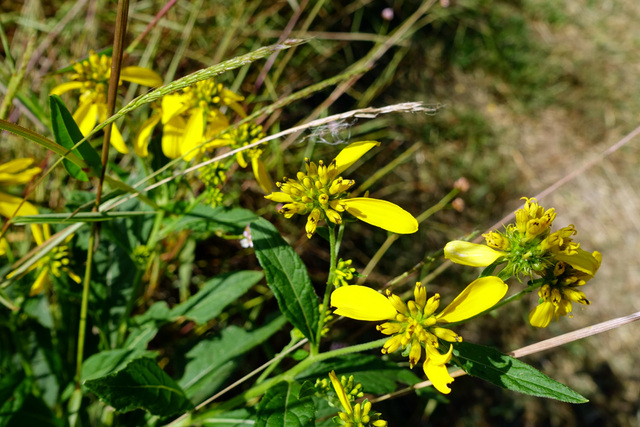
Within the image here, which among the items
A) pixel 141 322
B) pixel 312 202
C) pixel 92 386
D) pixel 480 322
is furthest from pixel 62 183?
pixel 480 322

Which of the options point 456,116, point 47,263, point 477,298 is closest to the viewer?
point 477,298

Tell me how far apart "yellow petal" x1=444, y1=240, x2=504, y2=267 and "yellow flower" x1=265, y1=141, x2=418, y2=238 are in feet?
0.31

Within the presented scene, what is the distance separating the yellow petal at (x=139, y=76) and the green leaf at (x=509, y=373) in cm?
118

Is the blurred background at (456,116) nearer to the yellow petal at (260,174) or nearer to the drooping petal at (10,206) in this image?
the drooping petal at (10,206)

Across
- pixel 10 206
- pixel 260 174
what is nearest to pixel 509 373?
pixel 260 174

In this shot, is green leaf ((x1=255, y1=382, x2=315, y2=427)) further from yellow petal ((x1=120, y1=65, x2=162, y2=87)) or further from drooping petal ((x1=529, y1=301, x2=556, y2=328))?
yellow petal ((x1=120, y1=65, x2=162, y2=87))

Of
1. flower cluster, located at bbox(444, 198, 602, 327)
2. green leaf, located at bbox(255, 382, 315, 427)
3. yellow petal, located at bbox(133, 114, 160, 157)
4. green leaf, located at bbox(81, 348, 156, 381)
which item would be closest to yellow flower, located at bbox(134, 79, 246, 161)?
yellow petal, located at bbox(133, 114, 160, 157)

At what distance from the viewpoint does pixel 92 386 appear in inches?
45.2

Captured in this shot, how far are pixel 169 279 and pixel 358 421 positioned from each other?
59.1 inches

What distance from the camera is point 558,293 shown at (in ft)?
3.86

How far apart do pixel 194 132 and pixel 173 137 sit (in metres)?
0.06

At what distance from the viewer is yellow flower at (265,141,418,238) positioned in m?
1.16

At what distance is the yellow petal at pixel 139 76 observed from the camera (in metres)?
1.50

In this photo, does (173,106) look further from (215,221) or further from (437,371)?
(437,371)
